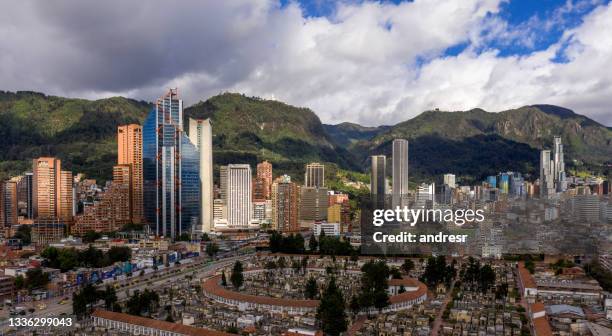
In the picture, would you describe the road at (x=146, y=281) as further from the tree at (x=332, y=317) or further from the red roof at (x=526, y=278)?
the red roof at (x=526, y=278)

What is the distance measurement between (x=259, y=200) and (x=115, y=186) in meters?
10.8

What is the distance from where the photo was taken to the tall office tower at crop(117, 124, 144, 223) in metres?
29.6

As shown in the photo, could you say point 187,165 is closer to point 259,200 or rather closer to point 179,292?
point 259,200

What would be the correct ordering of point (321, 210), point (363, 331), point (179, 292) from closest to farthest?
point (363, 331)
point (179, 292)
point (321, 210)

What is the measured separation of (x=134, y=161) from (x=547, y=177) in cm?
3712

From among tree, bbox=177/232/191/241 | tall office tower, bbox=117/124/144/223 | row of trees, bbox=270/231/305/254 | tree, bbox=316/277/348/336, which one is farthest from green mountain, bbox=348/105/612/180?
tree, bbox=316/277/348/336

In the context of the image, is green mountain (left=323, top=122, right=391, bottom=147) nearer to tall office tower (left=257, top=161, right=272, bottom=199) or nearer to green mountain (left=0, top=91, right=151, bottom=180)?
green mountain (left=0, top=91, right=151, bottom=180)

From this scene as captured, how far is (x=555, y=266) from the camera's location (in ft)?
61.1

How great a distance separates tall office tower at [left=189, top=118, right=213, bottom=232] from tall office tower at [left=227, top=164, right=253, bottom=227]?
7.99 ft

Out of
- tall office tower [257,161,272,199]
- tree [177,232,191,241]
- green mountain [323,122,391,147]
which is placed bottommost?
tree [177,232,191,241]

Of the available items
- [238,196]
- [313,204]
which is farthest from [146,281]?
[313,204]

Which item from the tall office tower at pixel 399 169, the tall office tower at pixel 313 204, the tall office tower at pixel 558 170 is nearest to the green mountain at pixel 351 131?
the tall office tower at pixel 558 170

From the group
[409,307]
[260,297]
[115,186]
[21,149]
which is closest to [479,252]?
[409,307]

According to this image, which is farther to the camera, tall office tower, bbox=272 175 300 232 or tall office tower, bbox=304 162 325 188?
tall office tower, bbox=304 162 325 188
